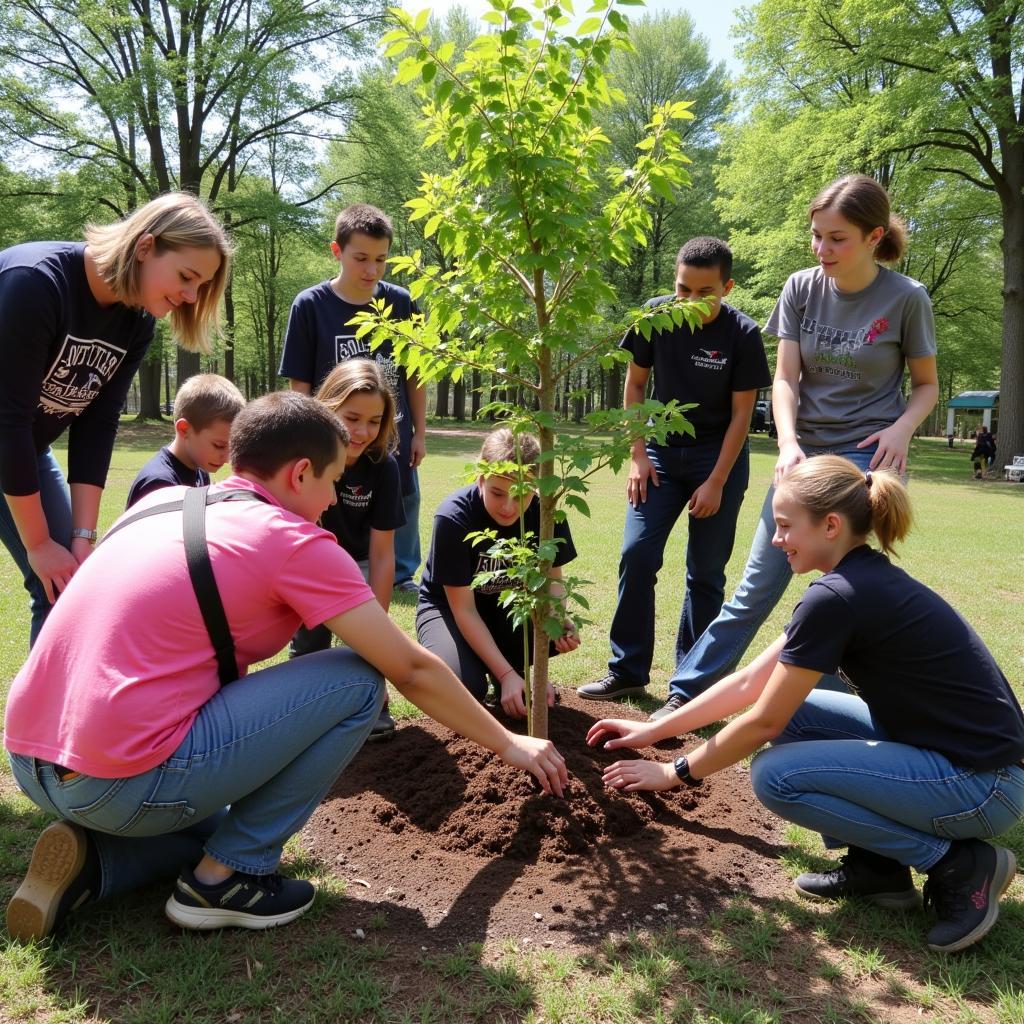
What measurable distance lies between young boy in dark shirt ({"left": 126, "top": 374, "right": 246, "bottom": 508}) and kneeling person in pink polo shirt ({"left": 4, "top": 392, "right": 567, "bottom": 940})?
110 centimetres

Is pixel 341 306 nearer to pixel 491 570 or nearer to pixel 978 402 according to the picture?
pixel 491 570

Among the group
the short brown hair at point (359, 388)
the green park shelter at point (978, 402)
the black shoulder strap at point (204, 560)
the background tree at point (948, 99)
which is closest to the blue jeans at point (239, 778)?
the black shoulder strap at point (204, 560)

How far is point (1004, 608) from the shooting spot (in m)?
6.83

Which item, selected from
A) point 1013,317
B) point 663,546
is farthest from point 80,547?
point 1013,317

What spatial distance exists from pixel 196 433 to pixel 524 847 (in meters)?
2.23

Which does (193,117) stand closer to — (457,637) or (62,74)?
(62,74)

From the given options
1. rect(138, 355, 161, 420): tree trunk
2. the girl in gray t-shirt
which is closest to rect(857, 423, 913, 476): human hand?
the girl in gray t-shirt

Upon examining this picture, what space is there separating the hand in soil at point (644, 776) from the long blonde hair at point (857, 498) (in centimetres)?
110

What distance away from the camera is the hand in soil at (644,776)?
2.98 m

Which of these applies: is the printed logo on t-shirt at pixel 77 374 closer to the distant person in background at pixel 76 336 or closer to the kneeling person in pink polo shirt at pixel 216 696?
the distant person in background at pixel 76 336

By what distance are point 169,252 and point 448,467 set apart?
52.6 ft

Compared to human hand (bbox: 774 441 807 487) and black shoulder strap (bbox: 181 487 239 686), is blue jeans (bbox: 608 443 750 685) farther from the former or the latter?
black shoulder strap (bbox: 181 487 239 686)

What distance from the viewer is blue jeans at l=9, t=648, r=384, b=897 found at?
2.23m

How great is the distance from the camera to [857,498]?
8.68 feet
